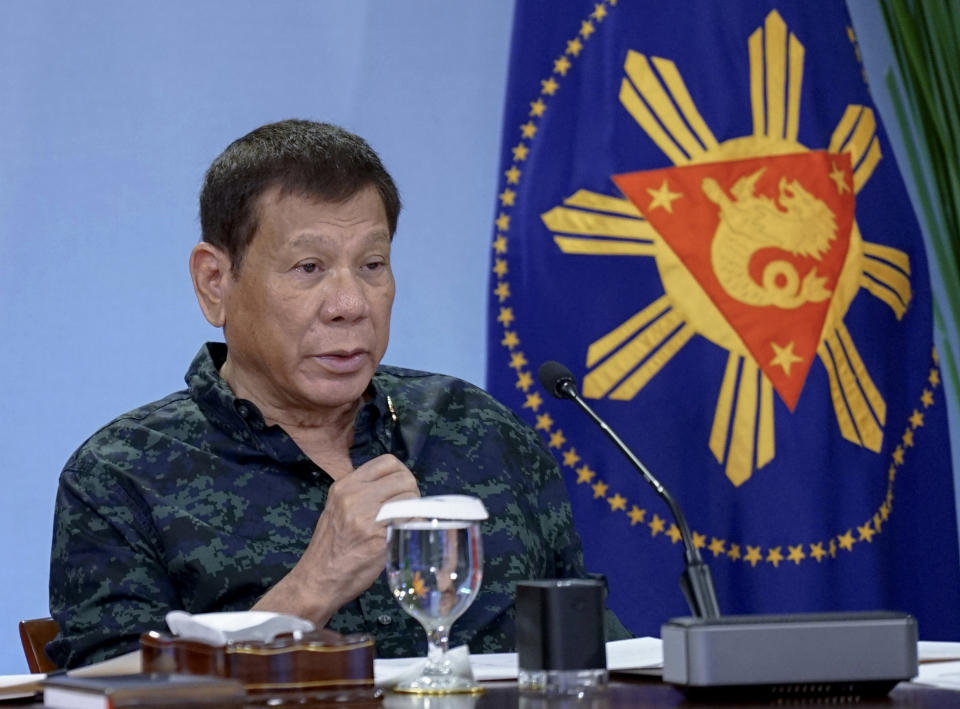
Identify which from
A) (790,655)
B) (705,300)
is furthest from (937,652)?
(705,300)

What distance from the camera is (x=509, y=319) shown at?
111 inches

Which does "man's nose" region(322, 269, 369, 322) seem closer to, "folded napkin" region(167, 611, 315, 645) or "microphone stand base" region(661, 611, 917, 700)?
"folded napkin" region(167, 611, 315, 645)

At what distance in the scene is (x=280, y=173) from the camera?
2004 millimetres

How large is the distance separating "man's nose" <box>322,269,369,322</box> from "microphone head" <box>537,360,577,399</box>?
0.29 metres

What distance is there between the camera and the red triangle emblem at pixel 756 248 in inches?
112

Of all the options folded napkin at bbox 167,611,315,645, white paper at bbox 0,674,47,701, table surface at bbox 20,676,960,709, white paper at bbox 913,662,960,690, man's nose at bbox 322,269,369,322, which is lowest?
white paper at bbox 913,662,960,690

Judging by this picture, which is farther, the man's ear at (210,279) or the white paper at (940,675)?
the man's ear at (210,279)

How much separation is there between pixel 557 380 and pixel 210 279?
1.95ft

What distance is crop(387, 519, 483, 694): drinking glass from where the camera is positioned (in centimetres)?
117

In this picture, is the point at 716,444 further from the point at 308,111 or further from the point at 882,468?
the point at 308,111

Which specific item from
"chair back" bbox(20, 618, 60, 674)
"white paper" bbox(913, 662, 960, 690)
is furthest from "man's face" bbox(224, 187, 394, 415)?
"white paper" bbox(913, 662, 960, 690)

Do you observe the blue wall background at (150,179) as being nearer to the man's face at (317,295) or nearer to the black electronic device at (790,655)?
the man's face at (317,295)

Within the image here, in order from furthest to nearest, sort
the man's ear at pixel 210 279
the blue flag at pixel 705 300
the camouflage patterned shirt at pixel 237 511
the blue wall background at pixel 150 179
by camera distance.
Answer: the blue flag at pixel 705 300
the blue wall background at pixel 150 179
the man's ear at pixel 210 279
the camouflage patterned shirt at pixel 237 511

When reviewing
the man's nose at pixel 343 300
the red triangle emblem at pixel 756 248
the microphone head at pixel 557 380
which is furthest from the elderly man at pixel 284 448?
the red triangle emblem at pixel 756 248
